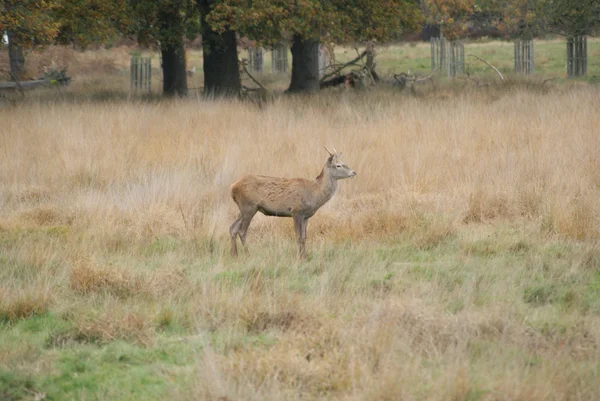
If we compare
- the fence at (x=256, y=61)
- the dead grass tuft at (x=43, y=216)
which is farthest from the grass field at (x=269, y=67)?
the dead grass tuft at (x=43, y=216)

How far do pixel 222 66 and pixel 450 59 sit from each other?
15283 millimetres

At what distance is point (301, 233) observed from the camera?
8.87 m

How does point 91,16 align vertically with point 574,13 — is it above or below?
below

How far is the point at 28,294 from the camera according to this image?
7258 millimetres

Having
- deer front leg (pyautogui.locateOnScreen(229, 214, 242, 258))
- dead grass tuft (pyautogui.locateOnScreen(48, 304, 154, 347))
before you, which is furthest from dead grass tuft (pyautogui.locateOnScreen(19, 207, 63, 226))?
dead grass tuft (pyautogui.locateOnScreen(48, 304, 154, 347))

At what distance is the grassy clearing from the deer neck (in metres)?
0.50

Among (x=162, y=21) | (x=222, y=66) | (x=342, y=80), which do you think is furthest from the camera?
(x=342, y=80)

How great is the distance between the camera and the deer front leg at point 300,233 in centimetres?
877

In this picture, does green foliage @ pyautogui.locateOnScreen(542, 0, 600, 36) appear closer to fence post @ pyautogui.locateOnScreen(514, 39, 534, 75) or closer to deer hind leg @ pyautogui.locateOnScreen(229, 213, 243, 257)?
fence post @ pyautogui.locateOnScreen(514, 39, 534, 75)

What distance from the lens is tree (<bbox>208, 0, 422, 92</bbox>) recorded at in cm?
1998

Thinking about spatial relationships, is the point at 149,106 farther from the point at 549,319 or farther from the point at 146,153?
the point at 549,319

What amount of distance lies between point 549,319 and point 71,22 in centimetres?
1672

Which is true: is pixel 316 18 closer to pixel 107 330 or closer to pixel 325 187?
pixel 325 187

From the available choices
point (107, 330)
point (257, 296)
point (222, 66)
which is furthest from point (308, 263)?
point (222, 66)
